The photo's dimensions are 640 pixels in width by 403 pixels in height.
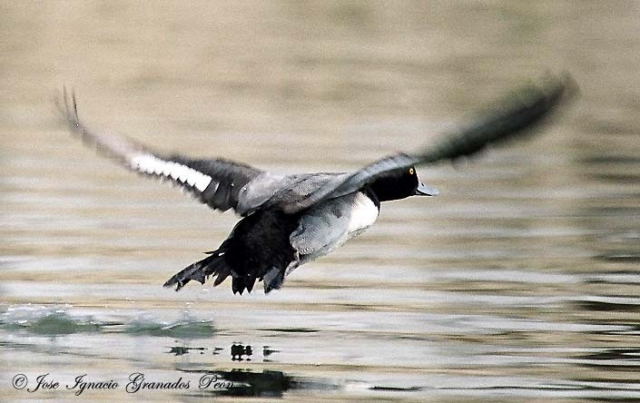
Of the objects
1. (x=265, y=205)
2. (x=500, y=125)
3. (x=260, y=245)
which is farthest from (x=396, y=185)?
(x=500, y=125)

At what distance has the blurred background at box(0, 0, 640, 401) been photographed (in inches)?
363

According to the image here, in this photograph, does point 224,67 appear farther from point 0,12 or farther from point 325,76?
point 0,12

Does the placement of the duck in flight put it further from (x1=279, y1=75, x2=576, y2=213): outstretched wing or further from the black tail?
(x1=279, y1=75, x2=576, y2=213): outstretched wing

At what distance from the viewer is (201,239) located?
13328 mm

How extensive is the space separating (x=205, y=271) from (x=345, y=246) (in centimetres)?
392

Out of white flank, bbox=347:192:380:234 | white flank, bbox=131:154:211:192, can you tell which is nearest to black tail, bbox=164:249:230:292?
white flank, bbox=131:154:211:192

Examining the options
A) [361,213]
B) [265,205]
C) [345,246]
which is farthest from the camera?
[345,246]

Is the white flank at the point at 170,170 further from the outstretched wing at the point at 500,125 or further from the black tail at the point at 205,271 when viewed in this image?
the outstretched wing at the point at 500,125

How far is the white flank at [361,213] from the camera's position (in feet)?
32.4

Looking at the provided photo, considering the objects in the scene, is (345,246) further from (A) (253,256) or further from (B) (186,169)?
(A) (253,256)

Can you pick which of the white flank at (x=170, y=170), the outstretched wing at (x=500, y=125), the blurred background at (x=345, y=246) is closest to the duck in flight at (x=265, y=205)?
the white flank at (x=170, y=170)

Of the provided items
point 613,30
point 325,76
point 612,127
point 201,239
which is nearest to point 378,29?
point 613,30

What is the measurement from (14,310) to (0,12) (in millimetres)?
23225

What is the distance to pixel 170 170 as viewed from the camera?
400 inches
